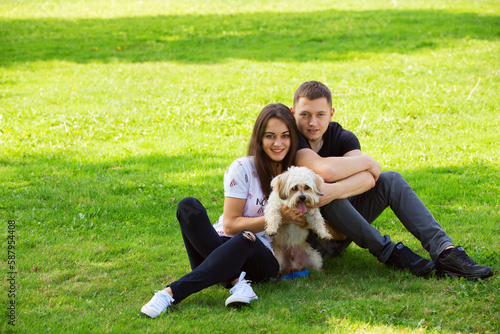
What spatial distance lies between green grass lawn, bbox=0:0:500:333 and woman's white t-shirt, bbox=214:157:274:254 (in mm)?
593

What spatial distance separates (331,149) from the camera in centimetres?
479

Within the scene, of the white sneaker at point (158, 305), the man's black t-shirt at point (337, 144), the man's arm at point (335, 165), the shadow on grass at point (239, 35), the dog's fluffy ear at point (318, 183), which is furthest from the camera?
the shadow on grass at point (239, 35)

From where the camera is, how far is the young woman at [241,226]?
3.80 metres

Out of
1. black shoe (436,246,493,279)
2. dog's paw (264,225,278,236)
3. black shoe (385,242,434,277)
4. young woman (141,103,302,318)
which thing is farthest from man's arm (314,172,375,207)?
black shoe (436,246,493,279)

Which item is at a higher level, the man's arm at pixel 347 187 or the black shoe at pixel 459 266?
the man's arm at pixel 347 187

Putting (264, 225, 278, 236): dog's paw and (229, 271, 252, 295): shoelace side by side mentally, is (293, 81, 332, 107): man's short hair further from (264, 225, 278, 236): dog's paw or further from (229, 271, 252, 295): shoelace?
(229, 271, 252, 295): shoelace

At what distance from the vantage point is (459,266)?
13.6ft

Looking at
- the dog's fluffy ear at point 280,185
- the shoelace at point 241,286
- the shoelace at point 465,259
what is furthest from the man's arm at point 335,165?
the shoelace at point 241,286

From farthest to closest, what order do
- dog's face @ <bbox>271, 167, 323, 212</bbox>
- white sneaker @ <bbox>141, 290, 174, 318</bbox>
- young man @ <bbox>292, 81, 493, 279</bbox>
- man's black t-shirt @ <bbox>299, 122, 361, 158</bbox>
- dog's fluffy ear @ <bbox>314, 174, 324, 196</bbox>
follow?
1. man's black t-shirt @ <bbox>299, 122, 361, 158</bbox>
2. young man @ <bbox>292, 81, 493, 279</bbox>
3. dog's fluffy ear @ <bbox>314, 174, 324, 196</bbox>
4. dog's face @ <bbox>271, 167, 323, 212</bbox>
5. white sneaker @ <bbox>141, 290, 174, 318</bbox>

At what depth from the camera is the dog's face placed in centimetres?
403

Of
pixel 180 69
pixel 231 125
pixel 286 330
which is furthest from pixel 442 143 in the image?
pixel 180 69

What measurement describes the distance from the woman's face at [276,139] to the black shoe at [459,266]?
1605mm

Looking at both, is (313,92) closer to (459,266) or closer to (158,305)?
(459,266)

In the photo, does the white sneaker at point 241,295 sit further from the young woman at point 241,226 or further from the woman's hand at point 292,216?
the woman's hand at point 292,216
